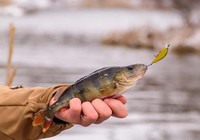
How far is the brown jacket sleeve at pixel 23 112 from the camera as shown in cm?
276

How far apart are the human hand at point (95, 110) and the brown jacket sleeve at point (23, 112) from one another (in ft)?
1.34

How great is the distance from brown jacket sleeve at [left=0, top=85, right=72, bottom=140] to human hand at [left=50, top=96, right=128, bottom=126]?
0.41m

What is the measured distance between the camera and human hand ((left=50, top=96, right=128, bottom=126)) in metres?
2.28

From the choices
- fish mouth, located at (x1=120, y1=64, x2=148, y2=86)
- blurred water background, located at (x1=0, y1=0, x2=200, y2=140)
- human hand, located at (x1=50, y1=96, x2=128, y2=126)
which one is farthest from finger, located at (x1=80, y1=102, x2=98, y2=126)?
blurred water background, located at (x1=0, y1=0, x2=200, y2=140)

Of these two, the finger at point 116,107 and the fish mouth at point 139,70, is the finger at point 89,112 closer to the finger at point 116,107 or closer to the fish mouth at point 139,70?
the finger at point 116,107

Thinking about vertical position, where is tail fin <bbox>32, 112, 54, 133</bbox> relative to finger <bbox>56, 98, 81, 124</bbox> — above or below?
below

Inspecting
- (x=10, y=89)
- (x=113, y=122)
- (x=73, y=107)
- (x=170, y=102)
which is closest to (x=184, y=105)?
(x=170, y=102)

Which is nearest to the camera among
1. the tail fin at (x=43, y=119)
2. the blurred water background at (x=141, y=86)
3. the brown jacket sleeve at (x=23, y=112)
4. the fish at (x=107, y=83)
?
the fish at (x=107, y=83)

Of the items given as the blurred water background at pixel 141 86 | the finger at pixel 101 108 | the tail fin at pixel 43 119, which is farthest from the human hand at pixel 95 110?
the blurred water background at pixel 141 86

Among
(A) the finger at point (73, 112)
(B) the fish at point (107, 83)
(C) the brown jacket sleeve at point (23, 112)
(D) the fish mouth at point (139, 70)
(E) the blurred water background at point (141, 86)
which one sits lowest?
(E) the blurred water background at point (141, 86)

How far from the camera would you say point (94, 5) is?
263ft

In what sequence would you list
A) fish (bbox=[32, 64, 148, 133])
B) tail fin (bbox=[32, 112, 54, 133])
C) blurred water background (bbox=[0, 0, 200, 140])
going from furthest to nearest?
1. blurred water background (bbox=[0, 0, 200, 140])
2. tail fin (bbox=[32, 112, 54, 133])
3. fish (bbox=[32, 64, 148, 133])

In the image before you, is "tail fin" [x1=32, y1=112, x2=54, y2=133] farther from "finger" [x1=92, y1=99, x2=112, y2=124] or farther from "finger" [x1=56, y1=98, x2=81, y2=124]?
"finger" [x1=92, y1=99, x2=112, y2=124]

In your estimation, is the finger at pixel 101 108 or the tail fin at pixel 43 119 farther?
the tail fin at pixel 43 119
